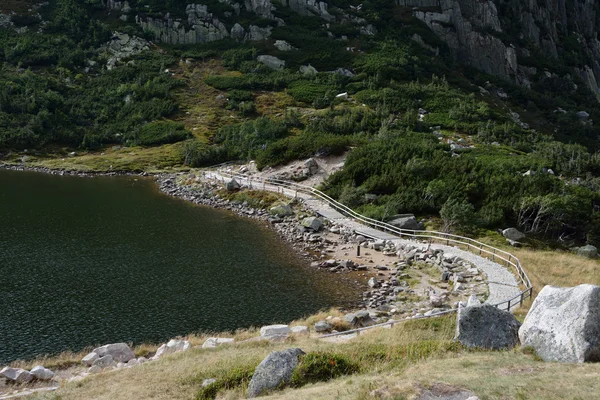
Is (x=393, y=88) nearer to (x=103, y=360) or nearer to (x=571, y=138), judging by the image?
(x=571, y=138)

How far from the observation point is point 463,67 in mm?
132125

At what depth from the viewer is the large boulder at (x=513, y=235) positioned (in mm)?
40000

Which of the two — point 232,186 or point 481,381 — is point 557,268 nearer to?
point 481,381

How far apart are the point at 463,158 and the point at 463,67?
8705 cm

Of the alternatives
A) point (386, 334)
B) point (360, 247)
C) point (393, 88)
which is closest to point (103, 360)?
point (386, 334)

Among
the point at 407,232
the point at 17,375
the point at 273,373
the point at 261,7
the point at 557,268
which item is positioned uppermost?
the point at 261,7

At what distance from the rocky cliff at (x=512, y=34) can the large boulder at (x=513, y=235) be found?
353ft

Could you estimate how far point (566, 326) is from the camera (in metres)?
14.7

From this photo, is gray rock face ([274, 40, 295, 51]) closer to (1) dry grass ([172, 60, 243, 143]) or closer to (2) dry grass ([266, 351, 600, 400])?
(1) dry grass ([172, 60, 243, 143])

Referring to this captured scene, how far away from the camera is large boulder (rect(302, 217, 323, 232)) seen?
44375 millimetres

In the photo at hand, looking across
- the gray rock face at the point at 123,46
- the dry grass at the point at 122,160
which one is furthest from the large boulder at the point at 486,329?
the gray rock face at the point at 123,46

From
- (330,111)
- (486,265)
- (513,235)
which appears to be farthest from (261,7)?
(486,265)

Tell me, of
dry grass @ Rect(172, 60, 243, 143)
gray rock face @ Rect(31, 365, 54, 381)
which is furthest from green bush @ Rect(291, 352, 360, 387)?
dry grass @ Rect(172, 60, 243, 143)

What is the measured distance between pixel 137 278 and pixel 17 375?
14150mm
